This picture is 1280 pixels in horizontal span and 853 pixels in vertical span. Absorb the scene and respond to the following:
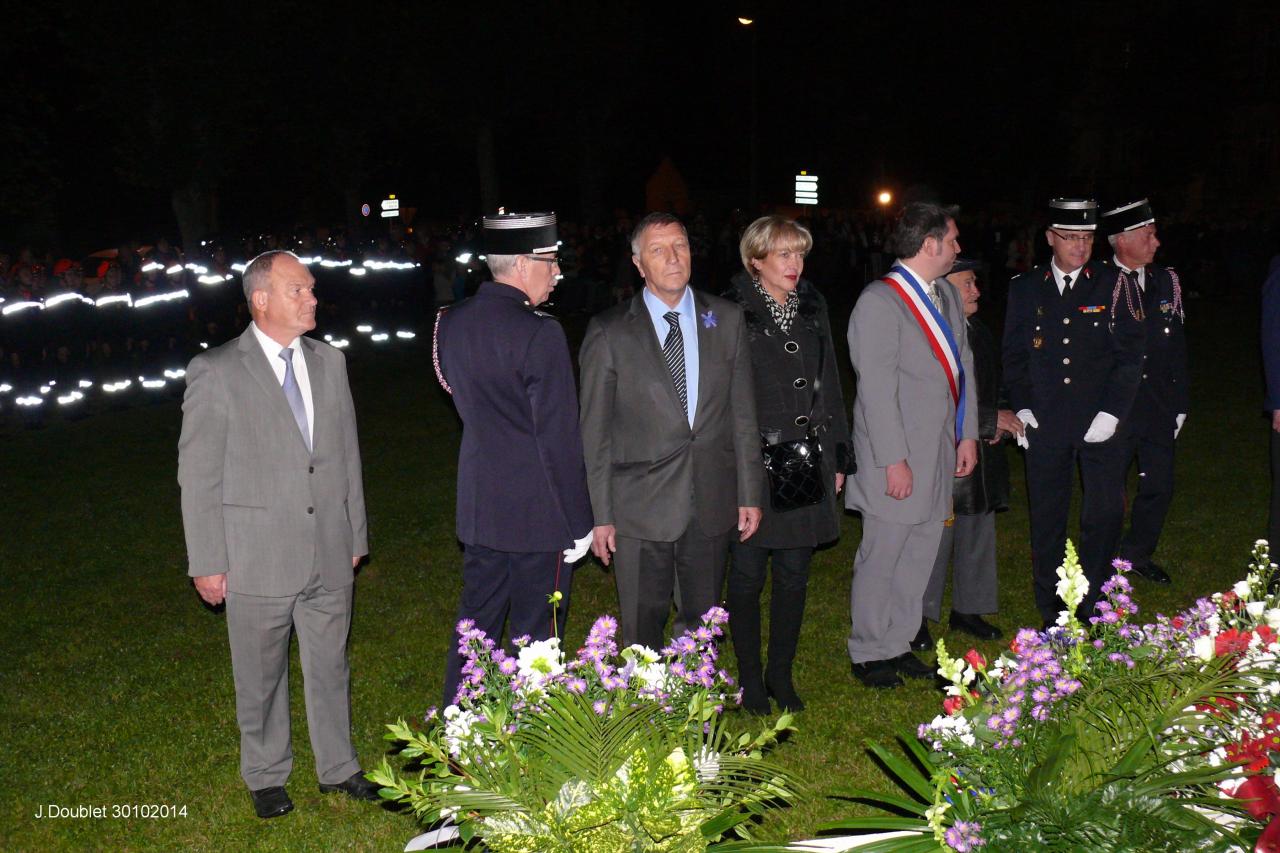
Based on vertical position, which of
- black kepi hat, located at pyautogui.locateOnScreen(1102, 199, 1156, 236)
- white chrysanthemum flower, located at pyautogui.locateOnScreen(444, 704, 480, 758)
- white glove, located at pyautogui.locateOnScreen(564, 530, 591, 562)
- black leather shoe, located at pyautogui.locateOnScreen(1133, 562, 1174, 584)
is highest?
black kepi hat, located at pyautogui.locateOnScreen(1102, 199, 1156, 236)

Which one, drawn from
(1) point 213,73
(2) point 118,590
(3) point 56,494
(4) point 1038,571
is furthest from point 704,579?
(1) point 213,73

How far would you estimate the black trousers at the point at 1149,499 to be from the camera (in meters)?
7.83

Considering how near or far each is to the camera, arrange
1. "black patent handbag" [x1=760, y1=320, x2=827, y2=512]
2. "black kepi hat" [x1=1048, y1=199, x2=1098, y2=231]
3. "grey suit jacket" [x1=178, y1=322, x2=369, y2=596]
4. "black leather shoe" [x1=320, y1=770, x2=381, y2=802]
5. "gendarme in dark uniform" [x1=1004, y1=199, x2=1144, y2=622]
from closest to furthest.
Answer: "grey suit jacket" [x1=178, y1=322, x2=369, y2=596]
"black leather shoe" [x1=320, y1=770, x2=381, y2=802]
"black patent handbag" [x1=760, y1=320, x2=827, y2=512]
"black kepi hat" [x1=1048, y1=199, x2=1098, y2=231]
"gendarme in dark uniform" [x1=1004, y1=199, x2=1144, y2=622]

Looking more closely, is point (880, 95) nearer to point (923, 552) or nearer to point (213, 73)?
point (213, 73)

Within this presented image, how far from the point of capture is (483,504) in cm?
509

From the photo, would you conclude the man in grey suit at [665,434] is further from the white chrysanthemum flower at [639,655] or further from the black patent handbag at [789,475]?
the white chrysanthemum flower at [639,655]

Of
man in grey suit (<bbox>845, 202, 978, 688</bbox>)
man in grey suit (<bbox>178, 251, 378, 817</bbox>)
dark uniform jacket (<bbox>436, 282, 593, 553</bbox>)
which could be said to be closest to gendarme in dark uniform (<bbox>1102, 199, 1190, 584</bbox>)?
man in grey suit (<bbox>845, 202, 978, 688</bbox>)

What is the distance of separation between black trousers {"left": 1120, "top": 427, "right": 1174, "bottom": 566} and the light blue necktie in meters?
4.99

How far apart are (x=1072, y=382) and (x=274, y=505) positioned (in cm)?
426

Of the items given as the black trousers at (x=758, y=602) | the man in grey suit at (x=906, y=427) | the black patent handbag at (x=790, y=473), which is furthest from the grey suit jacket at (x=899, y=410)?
the black trousers at (x=758, y=602)

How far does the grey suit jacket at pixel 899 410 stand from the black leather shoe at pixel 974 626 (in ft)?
3.94

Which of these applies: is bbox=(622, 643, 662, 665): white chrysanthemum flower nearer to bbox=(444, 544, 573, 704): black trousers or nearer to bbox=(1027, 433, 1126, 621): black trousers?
bbox=(444, 544, 573, 704): black trousers

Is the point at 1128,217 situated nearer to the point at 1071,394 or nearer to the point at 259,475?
the point at 1071,394

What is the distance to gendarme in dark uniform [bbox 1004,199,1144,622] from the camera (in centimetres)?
684
